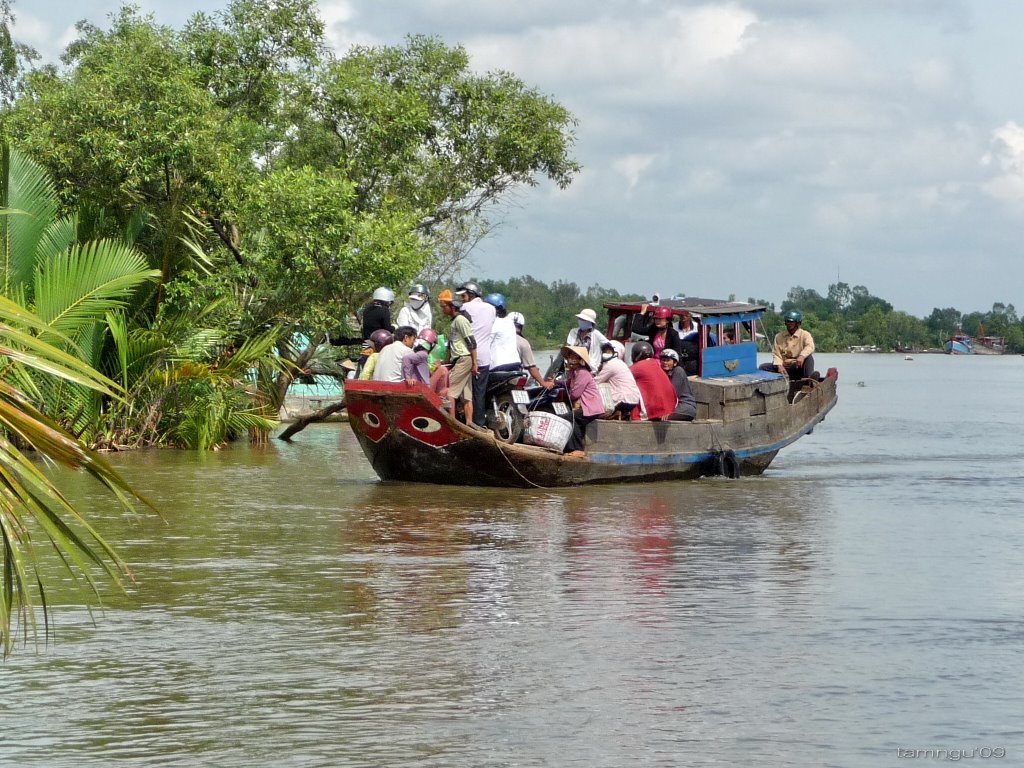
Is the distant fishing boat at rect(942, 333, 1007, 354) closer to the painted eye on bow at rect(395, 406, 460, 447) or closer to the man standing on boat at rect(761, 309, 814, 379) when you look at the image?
the man standing on boat at rect(761, 309, 814, 379)

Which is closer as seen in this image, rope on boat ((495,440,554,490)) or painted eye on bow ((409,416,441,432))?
painted eye on bow ((409,416,441,432))

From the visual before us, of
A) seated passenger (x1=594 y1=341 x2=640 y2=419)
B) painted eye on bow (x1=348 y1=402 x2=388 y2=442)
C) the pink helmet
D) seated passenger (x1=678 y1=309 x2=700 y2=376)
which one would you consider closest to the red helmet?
the pink helmet

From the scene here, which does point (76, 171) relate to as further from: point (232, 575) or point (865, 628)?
point (865, 628)

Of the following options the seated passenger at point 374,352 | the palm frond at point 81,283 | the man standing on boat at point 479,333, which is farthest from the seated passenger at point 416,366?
the palm frond at point 81,283

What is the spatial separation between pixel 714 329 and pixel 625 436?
9.06ft

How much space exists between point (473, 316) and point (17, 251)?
22.5 feet

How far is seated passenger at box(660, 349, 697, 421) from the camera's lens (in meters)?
16.8

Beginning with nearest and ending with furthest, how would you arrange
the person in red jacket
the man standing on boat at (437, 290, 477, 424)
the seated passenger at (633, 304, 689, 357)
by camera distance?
the man standing on boat at (437, 290, 477, 424), the person in red jacket, the seated passenger at (633, 304, 689, 357)

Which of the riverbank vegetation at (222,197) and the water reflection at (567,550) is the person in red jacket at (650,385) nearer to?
the water reflection at (567,550)

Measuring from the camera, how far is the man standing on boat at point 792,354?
2083cm

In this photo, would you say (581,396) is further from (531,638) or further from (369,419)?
(531,638)

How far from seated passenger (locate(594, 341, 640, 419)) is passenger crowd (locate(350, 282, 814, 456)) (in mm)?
12

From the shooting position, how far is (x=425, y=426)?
15227 millimetres

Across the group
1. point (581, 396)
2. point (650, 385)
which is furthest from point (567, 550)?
point (650, 385)
